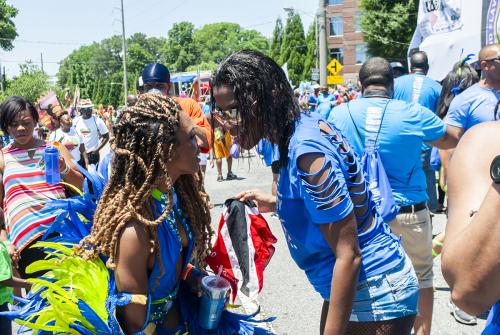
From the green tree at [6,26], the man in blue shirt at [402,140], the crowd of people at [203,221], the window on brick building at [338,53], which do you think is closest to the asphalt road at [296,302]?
the man in blue shirt at [402,140]

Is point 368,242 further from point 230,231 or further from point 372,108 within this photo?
point 372,108

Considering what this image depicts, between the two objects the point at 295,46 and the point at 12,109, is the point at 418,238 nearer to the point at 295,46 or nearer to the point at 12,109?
the point at 12,109

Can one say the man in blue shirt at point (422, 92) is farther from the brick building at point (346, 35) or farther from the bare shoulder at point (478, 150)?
the brick building at point (346, 35)

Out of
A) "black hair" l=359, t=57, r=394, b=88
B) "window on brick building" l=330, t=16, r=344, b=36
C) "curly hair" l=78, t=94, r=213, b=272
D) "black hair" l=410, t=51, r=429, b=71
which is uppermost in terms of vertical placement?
"window on brick building" l=330, t=16, r=344, b=36

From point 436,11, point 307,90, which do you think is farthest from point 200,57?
point 436,11

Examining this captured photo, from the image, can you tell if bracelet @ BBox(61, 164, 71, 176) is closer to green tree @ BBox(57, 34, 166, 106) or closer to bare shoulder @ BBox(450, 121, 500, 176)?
bare shoulder @ BBox(450, 121, 500, 176)

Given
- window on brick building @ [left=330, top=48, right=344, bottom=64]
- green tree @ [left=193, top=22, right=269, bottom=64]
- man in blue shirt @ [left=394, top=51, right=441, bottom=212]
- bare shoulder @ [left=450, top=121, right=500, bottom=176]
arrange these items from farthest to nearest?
green tree @ [left=193, top=22, right=269, bottom=64]
window on brick building @ [left=330, top=48, right=344, bottom=64]
man in blue shirt @ [left=394, top=51, right=441, bottom=212]
bare shoulder @ [left=450, top=121, right=500, bottom=176]

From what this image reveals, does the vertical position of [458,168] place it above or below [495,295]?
above

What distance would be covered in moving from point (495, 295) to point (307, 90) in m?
20.9

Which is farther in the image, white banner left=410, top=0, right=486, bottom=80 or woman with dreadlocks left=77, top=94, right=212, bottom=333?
white banner left=410, top=0, right=486, bottom=80

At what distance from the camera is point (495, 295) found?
1155mm

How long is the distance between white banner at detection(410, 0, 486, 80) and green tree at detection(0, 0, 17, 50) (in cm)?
4500

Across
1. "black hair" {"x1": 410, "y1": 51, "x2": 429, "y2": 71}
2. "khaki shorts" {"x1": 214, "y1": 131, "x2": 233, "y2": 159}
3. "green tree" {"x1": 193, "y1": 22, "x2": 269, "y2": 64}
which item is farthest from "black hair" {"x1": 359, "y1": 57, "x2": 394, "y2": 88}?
"green tree" {"x1": 193, "y1": 22, "x2": 269, "y2": 64}

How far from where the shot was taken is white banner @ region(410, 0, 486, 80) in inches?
340
